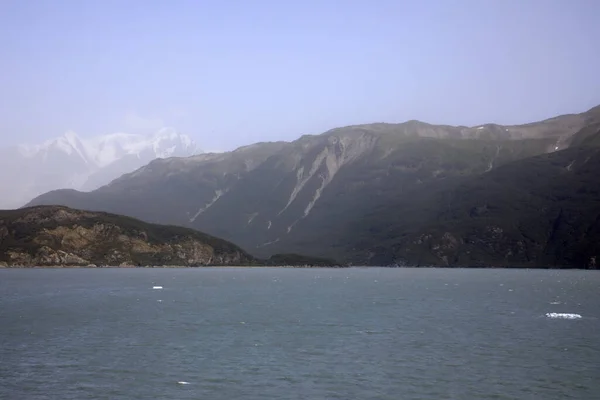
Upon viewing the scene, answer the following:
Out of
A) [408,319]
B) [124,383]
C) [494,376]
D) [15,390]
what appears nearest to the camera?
[15,390]

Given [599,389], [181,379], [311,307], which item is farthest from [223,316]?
[599,389]

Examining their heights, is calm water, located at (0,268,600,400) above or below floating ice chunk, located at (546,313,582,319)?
above

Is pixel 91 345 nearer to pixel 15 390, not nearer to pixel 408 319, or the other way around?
pixel 15 390

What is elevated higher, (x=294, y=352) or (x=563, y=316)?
(x=294, y=352)

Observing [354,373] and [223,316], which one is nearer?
[354,373]

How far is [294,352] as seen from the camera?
75.1m

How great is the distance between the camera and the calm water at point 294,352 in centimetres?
5706

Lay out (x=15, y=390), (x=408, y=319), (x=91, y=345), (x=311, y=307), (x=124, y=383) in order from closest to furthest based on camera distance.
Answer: (x=15, y=390), (x=124, y=383), (x=91, y=345), (x=408, y=319), (x=311, y=307)

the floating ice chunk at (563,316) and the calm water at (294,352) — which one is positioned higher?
the calm water at (294,352)

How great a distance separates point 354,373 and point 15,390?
96.6ft

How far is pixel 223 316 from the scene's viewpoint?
11256 centimetres

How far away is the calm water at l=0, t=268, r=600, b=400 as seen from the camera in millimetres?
57062

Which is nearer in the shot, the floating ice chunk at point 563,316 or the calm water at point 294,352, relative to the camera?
the calm water at point 294,352

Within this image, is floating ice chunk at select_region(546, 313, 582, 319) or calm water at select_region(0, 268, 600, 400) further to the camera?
floating ice chunk at select_region(546, 313, 582, 319)
